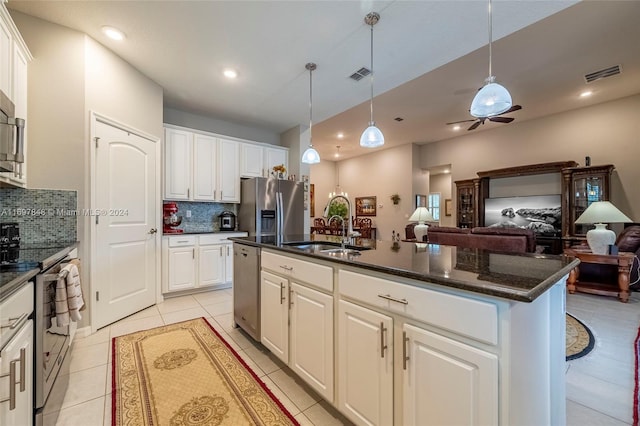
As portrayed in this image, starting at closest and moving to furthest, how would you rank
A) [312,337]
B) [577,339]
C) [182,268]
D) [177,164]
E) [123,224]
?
[312,337], [577,339], [123,224], [182,268], [177,164]

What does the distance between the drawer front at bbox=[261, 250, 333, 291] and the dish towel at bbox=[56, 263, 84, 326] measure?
120 centimetres

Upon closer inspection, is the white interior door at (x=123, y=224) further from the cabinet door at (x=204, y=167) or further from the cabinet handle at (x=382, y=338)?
the cabinet handle at (x=382, y=338)

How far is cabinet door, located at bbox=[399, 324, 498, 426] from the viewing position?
90cm

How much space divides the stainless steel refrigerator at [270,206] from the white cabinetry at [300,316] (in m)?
2.06

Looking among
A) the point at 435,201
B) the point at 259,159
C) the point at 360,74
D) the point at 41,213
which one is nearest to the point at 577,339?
the point at 360,74

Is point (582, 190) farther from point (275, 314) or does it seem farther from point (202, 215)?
point (202, 215)

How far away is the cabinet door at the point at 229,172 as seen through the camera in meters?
4.23

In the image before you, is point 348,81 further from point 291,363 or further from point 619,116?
point 619,116

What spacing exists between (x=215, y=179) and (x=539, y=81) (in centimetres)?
534

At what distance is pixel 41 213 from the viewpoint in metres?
2.32

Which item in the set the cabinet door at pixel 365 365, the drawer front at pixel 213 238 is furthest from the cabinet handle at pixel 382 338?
the drawer front at pixel 213 238

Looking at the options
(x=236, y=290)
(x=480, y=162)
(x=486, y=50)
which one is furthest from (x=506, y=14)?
(x=480, y=162)

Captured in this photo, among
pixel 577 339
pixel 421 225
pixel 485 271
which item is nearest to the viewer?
pixel 485 271

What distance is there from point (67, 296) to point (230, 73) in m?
2.72
